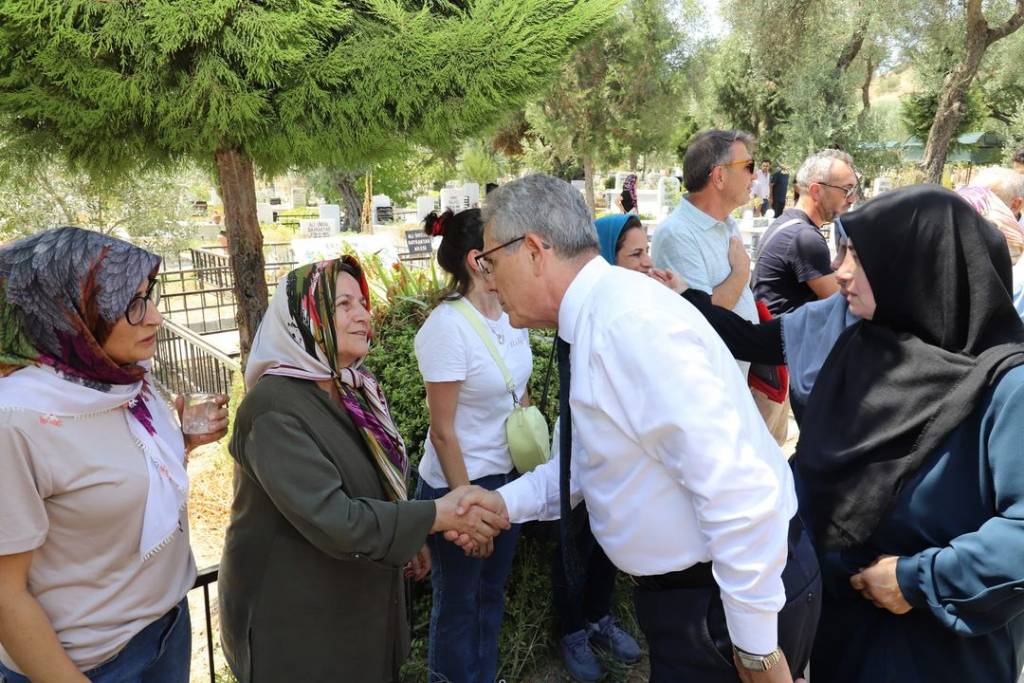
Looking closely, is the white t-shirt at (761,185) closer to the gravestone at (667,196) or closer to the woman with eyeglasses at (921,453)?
the gravestone at (667,196)

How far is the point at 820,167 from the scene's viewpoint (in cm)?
433

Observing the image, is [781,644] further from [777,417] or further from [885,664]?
[777,417]

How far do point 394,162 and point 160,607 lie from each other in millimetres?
2385

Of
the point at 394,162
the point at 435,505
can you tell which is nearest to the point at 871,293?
the point at 435,505

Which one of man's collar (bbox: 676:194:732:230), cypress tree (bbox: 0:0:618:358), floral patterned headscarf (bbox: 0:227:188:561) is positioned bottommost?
floral patterned headscarf (bbox: 0:227:188:561)

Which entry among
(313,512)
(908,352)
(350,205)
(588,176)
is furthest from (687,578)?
(350,205)

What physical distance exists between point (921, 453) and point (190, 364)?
7268 millimetres

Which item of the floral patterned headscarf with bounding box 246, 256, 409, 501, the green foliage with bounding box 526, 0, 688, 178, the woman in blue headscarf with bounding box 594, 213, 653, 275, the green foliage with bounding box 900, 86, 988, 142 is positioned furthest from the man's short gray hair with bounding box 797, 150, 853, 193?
the green foliage with bounding box 900, 86, 988, 142

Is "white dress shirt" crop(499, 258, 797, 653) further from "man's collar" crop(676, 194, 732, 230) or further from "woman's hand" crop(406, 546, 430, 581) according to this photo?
"man's collar" crop(676, 194, 732, 230)

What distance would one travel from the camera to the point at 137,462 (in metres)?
1.86

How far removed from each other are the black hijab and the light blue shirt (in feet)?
5.06

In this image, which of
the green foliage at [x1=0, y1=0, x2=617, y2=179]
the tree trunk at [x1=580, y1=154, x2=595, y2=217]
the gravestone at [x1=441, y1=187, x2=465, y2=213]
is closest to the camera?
the green foliage at [x1=0, y1=0, x2=617, y2=179]

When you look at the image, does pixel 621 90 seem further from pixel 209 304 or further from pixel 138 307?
pixel 138 307

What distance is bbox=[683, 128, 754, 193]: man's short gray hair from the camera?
3.62 metres
